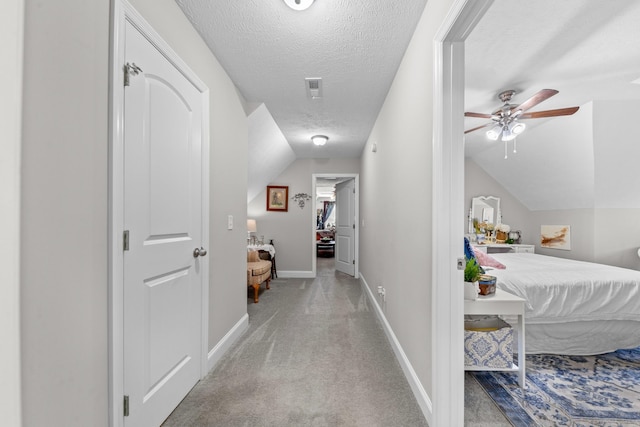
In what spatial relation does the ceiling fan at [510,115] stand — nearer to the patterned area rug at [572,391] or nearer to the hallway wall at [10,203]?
the patterned area rug at [572,391]

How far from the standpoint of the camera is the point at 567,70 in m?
2.34

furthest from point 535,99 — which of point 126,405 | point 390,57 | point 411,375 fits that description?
point 126,405

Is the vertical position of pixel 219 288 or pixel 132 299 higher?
pixel 132 299

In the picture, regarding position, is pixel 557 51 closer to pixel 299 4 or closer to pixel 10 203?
pixel 299 4

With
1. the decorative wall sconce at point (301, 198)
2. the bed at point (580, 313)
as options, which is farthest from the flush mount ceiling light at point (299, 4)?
the decorative wall sconce at point (301, 198)

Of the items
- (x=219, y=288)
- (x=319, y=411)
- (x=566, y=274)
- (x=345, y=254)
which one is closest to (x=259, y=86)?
(x=219, y=288)

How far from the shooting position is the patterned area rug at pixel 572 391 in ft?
5.07

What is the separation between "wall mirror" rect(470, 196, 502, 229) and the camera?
5.12 m

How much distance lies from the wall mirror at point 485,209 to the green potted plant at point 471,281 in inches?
150

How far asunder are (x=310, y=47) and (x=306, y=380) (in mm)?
2303

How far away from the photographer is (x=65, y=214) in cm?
97

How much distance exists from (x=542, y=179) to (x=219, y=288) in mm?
4627

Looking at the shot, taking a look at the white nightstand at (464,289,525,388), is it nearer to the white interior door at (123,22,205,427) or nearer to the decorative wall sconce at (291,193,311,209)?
the white interior door at (123,22,205,427)

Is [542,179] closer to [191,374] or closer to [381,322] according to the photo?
[381,322]
